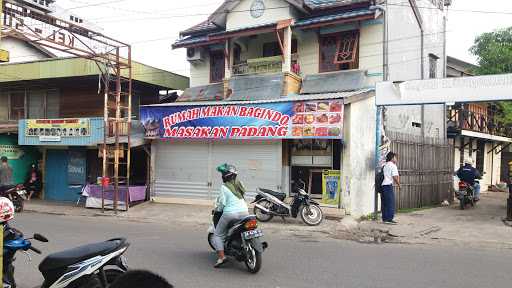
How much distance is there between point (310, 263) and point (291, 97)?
8.70 meters

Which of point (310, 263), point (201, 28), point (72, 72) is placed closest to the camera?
point (310, 263)

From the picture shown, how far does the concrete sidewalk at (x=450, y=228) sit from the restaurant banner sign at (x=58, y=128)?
35.1ft

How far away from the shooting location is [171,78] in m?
20.9

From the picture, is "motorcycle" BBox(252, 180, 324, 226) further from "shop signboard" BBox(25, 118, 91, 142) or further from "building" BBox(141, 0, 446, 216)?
"shop signboard" BBox(25, 118, 91, 142)

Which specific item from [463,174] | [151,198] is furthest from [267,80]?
[463,174]

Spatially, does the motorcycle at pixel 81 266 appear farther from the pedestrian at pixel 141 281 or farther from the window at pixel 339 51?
the window at pixel 339 51

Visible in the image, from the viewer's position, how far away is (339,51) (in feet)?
54.9

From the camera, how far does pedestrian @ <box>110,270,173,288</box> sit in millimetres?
1949

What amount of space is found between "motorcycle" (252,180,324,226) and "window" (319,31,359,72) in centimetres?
576

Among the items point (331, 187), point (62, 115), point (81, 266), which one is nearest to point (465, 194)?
point (331, 187)

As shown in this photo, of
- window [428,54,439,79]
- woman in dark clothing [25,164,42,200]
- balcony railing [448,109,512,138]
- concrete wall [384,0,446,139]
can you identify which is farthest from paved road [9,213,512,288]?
balcony railing [448,109,512,138]

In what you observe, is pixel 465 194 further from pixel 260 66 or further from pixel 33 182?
pixel 33 182

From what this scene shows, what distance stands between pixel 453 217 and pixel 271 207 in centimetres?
526

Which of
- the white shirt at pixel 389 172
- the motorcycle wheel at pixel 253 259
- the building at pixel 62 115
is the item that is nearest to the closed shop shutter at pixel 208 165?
the building at pixel 62 115
